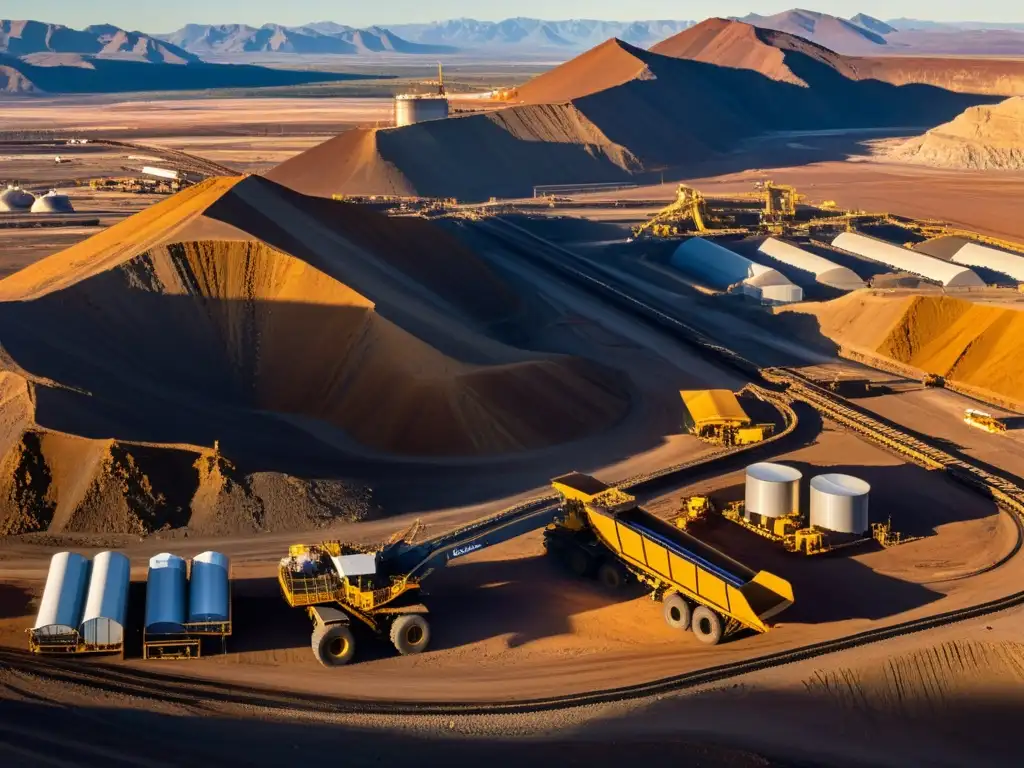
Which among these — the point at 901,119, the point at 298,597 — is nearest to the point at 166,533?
the point at 298,597

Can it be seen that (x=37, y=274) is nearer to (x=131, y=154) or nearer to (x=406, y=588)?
(x=406, y=588)

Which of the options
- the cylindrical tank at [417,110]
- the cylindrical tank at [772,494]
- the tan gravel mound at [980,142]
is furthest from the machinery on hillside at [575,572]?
the tan gravel mound at [980,142]

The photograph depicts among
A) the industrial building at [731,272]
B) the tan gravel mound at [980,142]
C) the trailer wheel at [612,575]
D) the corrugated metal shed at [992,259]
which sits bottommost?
the trailer wheel at [612,575]

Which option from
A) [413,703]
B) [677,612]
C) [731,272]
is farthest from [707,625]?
[731,272]

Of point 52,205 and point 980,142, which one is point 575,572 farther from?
point 980,142

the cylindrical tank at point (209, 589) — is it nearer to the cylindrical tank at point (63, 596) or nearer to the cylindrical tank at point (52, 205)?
the cylindrical tank at point (63, 596)
